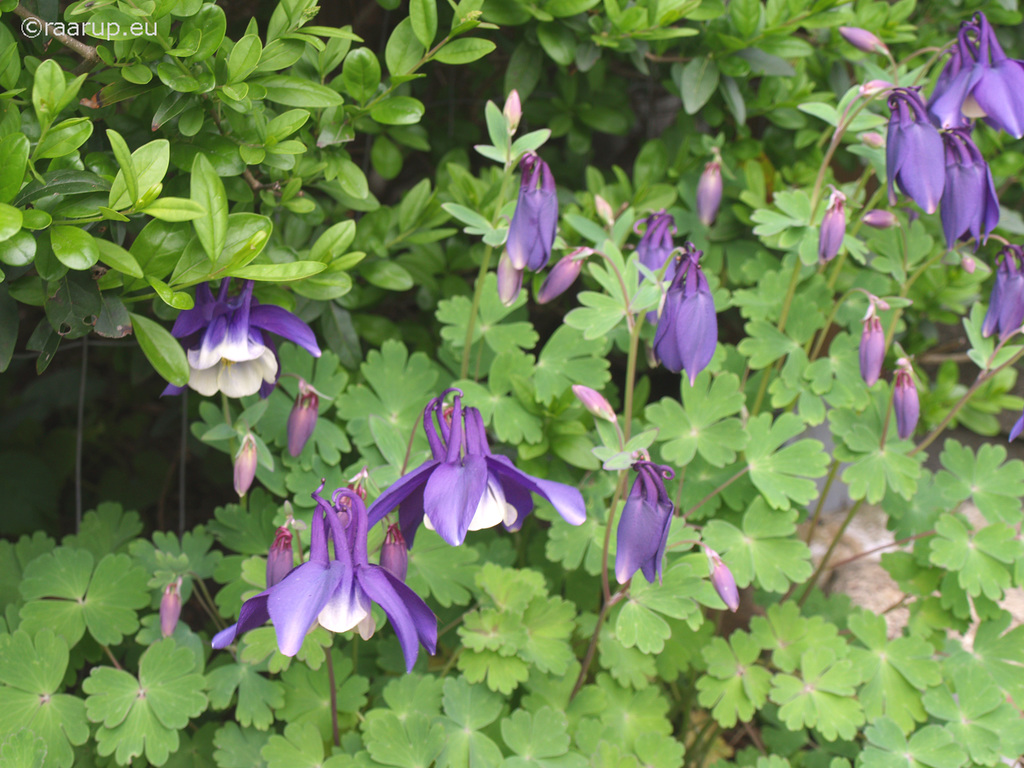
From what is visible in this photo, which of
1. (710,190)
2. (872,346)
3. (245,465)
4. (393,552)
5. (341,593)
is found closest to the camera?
(341,593)

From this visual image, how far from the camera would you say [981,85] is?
4.83ft

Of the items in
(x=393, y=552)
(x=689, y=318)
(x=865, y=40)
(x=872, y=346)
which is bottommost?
(x=393, y=552)

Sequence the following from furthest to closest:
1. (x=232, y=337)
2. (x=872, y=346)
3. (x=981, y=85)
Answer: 1. (x=872, y=346)
2. (x=981, y=85)
3. (x=232, y=337)

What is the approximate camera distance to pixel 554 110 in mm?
2023

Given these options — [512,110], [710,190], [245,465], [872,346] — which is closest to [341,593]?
[245,465]

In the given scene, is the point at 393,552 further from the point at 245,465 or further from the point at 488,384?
the point at 488,384

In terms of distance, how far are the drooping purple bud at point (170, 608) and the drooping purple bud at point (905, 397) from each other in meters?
1.44

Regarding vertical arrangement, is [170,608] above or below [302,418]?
below

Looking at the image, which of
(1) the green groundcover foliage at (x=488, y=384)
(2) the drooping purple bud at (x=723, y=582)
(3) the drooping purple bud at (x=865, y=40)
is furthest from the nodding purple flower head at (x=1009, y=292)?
(2) the drooping purple bud at (x=723, y=582)

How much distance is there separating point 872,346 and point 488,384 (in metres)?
0.79

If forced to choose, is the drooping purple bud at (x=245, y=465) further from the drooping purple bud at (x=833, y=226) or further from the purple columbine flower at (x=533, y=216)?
the drooping purple bud at (x=833, y=226)

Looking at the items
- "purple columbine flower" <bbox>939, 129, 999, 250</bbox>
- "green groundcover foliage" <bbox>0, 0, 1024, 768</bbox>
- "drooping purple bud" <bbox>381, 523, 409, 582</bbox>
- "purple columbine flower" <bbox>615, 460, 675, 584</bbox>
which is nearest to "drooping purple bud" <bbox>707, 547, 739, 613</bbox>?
"green groundcover foliage" <bbox>0, 0, 1024, 768</bbox>

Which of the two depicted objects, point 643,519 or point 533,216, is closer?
point 643,519

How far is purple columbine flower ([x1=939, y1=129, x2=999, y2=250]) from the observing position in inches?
56.9
